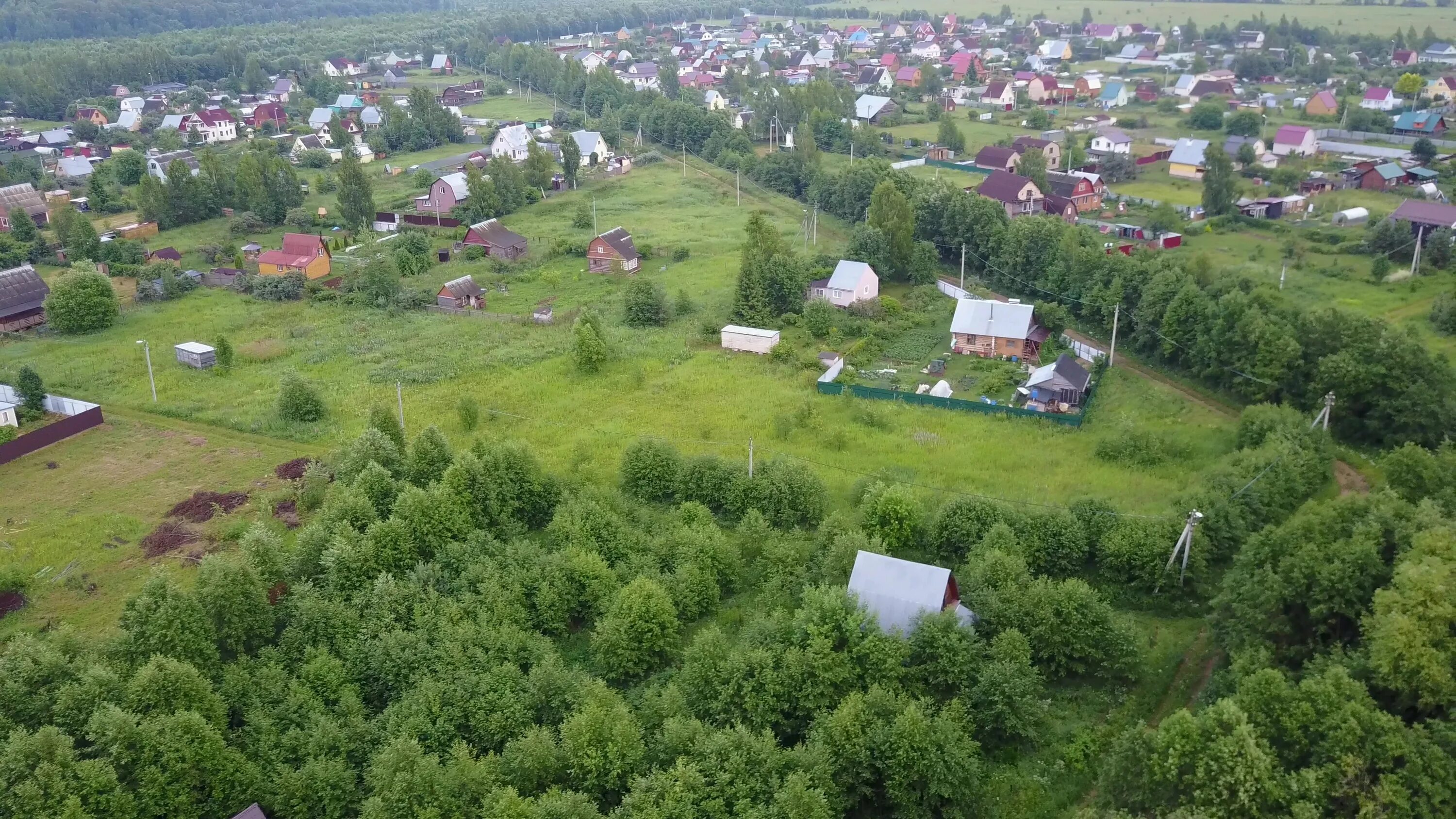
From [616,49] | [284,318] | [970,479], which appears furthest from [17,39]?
[970,479]

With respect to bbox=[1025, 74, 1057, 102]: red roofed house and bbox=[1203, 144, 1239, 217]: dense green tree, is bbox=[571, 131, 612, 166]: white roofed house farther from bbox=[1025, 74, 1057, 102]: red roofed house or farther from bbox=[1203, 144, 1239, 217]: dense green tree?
bbox=[1203, 144, 1239, 217]: dense green tree

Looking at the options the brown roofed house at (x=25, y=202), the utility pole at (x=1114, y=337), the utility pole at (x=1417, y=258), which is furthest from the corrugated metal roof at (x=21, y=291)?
the utility pole at (x=1417, y=258)

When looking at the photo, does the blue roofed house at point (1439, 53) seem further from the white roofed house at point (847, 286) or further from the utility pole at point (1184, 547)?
the utility pole at point (1184, 547)

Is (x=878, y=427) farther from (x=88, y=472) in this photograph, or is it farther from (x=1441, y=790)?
(x=88, y=472)

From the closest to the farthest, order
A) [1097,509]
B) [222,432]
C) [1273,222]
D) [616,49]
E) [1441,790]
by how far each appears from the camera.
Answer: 1. [1441,790]
2. [1097,509]
3. [222,432]
4. [1273,222]
5. [616,49]

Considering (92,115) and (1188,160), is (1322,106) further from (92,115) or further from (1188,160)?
(92,115)

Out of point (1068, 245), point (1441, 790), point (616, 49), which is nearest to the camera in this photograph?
point (1441, 790)

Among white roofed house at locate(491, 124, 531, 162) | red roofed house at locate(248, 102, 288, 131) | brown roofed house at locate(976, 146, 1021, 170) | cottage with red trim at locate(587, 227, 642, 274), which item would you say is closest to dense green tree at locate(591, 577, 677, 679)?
cottage with red trim at locate(587, 227, 642, 274)
